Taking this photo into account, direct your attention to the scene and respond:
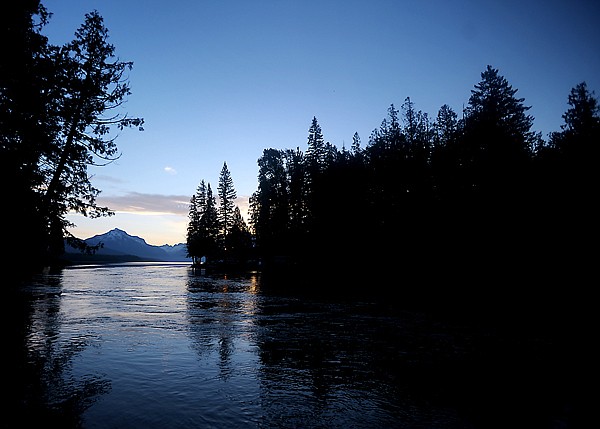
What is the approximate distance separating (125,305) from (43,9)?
15702 millimetres

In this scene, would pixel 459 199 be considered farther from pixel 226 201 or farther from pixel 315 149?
pixel 226 201

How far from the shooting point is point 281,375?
7789 millimetres

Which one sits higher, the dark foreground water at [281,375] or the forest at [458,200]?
the forest at [458,200]

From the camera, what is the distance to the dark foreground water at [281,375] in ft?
18.5

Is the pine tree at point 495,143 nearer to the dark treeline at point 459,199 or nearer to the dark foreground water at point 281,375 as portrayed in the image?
the dark treeline at point 459,199

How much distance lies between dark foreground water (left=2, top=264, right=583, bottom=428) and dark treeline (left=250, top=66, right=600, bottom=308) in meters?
15.6

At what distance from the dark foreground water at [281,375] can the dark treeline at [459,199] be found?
1558 centimetres

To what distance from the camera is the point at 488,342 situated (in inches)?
458

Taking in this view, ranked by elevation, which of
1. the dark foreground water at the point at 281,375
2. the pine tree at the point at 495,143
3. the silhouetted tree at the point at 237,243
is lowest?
the dark foreground water at the point at 281,375

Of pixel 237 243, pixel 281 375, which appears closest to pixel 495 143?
pixel 281 375

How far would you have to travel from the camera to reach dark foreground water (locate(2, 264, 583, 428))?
5.62 m

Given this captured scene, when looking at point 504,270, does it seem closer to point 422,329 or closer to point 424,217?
point 424,217

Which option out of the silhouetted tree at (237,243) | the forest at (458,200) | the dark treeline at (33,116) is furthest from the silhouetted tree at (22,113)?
the silhouetted tree at (237,243)

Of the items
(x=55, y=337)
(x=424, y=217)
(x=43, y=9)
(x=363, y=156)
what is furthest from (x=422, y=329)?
(x=363, y=156)
